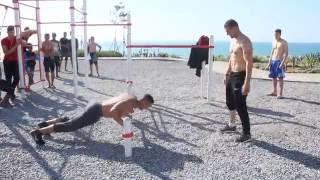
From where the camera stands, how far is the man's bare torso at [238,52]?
20.8ft

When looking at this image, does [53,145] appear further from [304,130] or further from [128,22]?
[304,130]

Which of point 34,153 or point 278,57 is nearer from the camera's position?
point 34,153

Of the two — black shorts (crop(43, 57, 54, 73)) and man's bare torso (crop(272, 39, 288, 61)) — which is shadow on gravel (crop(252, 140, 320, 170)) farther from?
black shorts (crop(43, 57, 54, 73))

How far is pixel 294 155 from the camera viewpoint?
240 inches

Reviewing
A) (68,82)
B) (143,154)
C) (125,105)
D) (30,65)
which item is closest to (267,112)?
(143,154)

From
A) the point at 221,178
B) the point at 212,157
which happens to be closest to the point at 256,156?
the point at 212,157

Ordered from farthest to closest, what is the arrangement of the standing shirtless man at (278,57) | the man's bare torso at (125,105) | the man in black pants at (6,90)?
the standing shirtless man at (278,57)
the man in black pants at (6,90)
the man's bare torso at (125,105)

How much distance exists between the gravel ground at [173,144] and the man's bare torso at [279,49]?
105 centimetres

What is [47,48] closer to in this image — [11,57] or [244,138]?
[11,57]

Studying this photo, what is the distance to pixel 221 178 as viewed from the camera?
5.21 metres

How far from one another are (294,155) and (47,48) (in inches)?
313

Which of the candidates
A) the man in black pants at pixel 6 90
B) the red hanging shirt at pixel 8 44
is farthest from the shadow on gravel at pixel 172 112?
the red hanging shirt at pixel 8 44

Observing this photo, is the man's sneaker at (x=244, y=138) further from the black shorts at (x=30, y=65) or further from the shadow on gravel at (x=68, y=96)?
the black shorts at (x=30, y=65)

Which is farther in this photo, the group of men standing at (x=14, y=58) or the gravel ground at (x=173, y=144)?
the group of men standing at (x=14, y=58)
